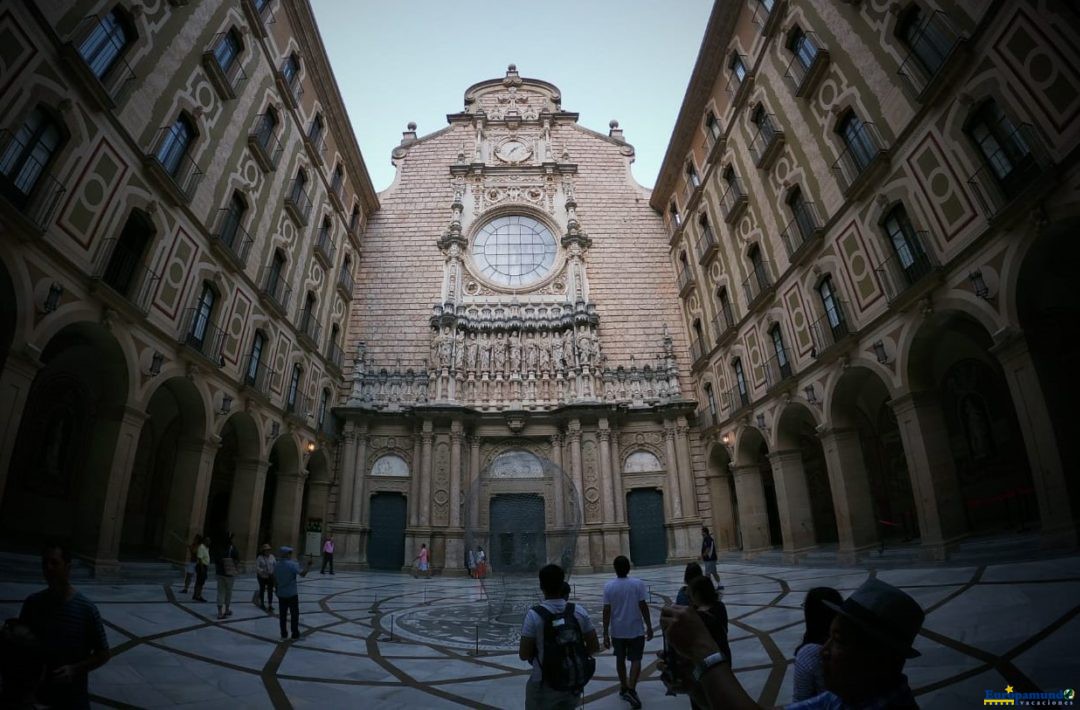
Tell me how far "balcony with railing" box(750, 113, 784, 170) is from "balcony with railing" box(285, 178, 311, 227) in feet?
55.5

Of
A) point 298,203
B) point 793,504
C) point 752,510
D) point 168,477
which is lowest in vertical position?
point 752,510

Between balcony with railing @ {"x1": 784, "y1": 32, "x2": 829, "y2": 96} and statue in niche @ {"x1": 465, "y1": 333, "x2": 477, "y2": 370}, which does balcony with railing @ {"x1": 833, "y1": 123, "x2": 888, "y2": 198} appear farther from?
statue in niche @ {"x1": 465, "y1": 333, "x2": 477, "y2": 370}

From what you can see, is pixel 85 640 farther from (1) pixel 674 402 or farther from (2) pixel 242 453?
(1) pixel 674 402

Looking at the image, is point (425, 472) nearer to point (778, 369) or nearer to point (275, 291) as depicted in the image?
point (275, 291)

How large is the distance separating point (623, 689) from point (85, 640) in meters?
4.58

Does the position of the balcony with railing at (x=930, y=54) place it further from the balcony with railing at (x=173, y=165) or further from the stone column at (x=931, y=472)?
the balcony with railing at (x=173, y=165)

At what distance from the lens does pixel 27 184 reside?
9492 millimetres

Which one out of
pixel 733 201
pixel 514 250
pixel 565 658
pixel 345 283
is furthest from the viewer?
pixel 514 250

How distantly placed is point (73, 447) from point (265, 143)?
1123cm

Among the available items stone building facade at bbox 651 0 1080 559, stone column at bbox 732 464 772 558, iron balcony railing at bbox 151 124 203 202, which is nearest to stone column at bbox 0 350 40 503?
iron balcony railing at bbox 151 124 203 202

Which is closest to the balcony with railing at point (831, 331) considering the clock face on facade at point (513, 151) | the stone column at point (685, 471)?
the stone column at point (685, 471)

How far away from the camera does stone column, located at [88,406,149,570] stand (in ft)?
36.8

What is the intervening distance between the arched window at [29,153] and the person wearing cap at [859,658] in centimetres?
1264

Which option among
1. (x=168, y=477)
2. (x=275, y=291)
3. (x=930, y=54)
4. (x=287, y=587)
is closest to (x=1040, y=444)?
(x=930, y=54)
